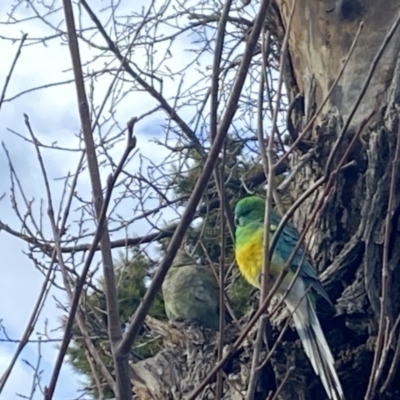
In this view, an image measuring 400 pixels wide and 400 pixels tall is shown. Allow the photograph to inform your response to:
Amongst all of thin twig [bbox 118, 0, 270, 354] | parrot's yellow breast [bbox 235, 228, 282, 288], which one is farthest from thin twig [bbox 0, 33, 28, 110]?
parrot's yellow breast [bbox 235, 228, 282, 288]

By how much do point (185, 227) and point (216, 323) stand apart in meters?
2.44

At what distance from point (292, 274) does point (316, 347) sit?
53cm

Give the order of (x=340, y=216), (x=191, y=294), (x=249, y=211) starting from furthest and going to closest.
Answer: (x=191, y=294) → (x=249, y=211) → (x=340, y=216)

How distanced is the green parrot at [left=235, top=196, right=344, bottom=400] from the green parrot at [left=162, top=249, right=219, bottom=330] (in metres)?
0.33

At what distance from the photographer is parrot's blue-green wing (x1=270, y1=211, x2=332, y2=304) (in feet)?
10.7

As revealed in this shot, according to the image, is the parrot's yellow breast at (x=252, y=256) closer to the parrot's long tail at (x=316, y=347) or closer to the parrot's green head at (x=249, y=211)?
the parrot's green head at (x=249, y=211)

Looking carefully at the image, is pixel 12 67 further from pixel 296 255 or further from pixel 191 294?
pixel 191 294

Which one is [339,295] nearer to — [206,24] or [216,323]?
[216,323]

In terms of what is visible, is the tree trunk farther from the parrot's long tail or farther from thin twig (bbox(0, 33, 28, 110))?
thin twig (bbox(0, 33, 28, 110))

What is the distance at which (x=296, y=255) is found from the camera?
3.24 m

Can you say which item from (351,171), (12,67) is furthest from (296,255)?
(12,67)

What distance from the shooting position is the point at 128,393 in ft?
4.95

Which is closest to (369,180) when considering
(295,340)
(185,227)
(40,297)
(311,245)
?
(311,245)

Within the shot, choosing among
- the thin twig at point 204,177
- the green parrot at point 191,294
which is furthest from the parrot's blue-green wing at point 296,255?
the thin twig at point 204,177
